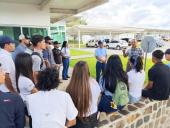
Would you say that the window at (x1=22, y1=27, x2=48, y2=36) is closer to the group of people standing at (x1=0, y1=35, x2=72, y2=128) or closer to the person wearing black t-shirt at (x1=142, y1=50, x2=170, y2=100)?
the group of people standing at (x1=0, y1=35, x2=72, y2=128)

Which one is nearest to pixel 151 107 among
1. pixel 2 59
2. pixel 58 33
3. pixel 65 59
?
pixel 2 59

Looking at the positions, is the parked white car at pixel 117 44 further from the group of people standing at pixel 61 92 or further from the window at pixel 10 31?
the group of people standing at pixel 61 92

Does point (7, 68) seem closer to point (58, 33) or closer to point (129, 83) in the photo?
point (129, 83)

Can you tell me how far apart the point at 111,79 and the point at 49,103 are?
1592 millimetres

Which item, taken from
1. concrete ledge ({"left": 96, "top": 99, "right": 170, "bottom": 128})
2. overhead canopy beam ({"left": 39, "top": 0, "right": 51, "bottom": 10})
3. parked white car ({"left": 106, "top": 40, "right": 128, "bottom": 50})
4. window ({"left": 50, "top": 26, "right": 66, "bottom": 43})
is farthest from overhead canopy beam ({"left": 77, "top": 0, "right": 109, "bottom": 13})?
parked white car ({"left": 106, "top": 40, "right": 128, "bottom": 50})

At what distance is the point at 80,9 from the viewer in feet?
36.8

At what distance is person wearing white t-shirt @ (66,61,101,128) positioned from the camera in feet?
9.43

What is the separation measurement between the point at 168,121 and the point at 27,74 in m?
4.01

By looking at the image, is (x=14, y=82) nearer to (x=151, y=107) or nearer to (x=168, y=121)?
(x=151, y=107)

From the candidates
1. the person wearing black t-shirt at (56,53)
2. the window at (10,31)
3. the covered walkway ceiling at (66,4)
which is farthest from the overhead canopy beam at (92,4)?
the window at (10,31)

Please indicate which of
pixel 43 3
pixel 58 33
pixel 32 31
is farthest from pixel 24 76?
pixel 58 33

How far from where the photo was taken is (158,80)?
169 inches

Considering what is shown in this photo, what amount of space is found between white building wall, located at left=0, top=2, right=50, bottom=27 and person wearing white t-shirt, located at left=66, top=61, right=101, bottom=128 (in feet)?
23.0

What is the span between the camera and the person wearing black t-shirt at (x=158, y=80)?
4.23 m
